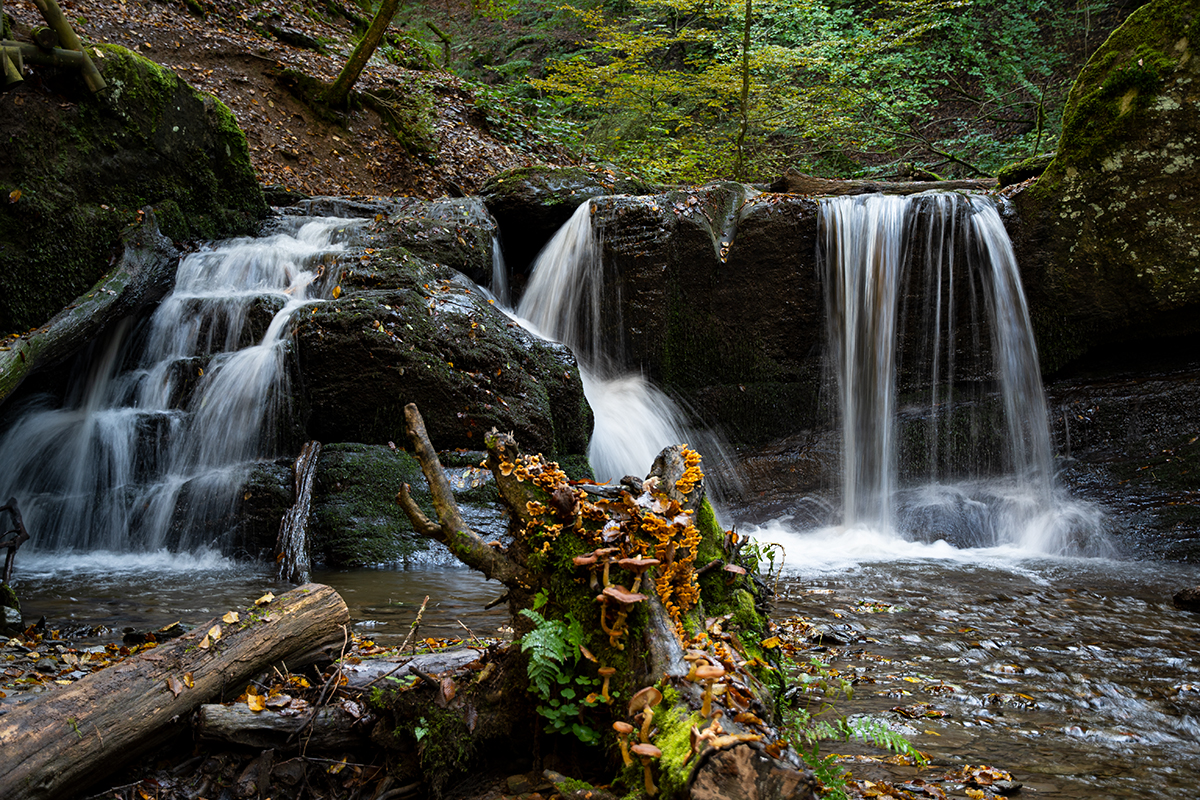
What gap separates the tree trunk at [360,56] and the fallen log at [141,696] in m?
11.7

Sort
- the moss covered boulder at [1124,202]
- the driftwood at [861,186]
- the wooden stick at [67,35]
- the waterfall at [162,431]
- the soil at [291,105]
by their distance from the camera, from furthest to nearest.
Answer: the soil at [291,105], the driftwood at [861,186], the moss covered boulder at [1124,202], the wooden stick at [67,35], the waterfall at [162,431]

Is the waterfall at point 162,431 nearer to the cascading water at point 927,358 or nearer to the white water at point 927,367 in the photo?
the white water at point 927,367

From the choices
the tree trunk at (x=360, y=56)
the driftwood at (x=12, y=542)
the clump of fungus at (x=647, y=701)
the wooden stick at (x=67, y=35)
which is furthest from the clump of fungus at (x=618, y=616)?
the tree trunk at (x=360, y=56)

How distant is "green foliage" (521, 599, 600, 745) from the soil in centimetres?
1121

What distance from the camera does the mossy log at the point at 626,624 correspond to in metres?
1.65

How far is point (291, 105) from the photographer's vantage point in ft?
42.7

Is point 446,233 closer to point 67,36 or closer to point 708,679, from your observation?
point 67,36

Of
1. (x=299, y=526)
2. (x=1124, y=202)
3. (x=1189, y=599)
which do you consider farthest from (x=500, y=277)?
(x=1189, y=599)

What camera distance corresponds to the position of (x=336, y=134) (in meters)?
13.2

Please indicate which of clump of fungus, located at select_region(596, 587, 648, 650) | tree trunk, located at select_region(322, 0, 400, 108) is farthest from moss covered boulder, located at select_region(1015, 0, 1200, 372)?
tree trunk, located at select_region(322, 0, 400, 108)

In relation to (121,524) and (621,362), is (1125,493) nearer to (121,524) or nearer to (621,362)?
(621,362)

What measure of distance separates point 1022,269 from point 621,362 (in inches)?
195

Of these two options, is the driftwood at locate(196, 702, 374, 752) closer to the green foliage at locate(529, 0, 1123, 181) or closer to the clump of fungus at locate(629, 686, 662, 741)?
the clump of fungus at locate(629, 686, 662, 741)

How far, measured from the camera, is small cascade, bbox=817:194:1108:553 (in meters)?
8.63
